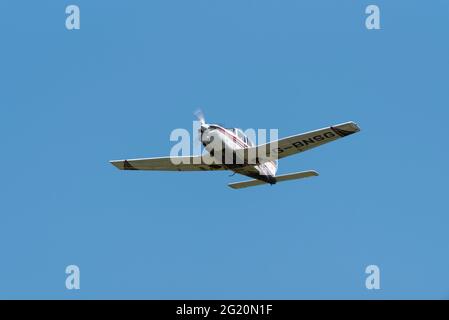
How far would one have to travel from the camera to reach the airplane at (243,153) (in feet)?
103

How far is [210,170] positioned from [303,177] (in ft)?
13.5

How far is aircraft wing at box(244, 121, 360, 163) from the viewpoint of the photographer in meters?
30.5

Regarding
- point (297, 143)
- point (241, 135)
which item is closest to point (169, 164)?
point (241, 135)

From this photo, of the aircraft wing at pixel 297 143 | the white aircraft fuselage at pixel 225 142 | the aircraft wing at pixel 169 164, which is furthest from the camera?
the aircraft wing at pixel 169 164

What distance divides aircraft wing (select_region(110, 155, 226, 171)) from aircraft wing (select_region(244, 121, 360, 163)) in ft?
6.59

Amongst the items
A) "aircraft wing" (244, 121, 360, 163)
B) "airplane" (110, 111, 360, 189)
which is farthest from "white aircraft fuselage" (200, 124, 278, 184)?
"aircraft wing" (244, 121, 360, 163)

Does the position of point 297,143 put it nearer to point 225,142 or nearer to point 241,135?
point 241,135

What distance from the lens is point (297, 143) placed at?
3181 cm

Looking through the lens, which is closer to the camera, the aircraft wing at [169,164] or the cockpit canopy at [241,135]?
the cockpit canopy at [241,135]

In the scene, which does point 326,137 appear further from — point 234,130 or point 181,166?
point 181,166

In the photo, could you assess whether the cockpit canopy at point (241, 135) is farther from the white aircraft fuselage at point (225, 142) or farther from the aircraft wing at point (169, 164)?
the aircraft wing at point (169, 164)

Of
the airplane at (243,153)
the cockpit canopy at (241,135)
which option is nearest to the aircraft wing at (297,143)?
the airplane at (243,153)
